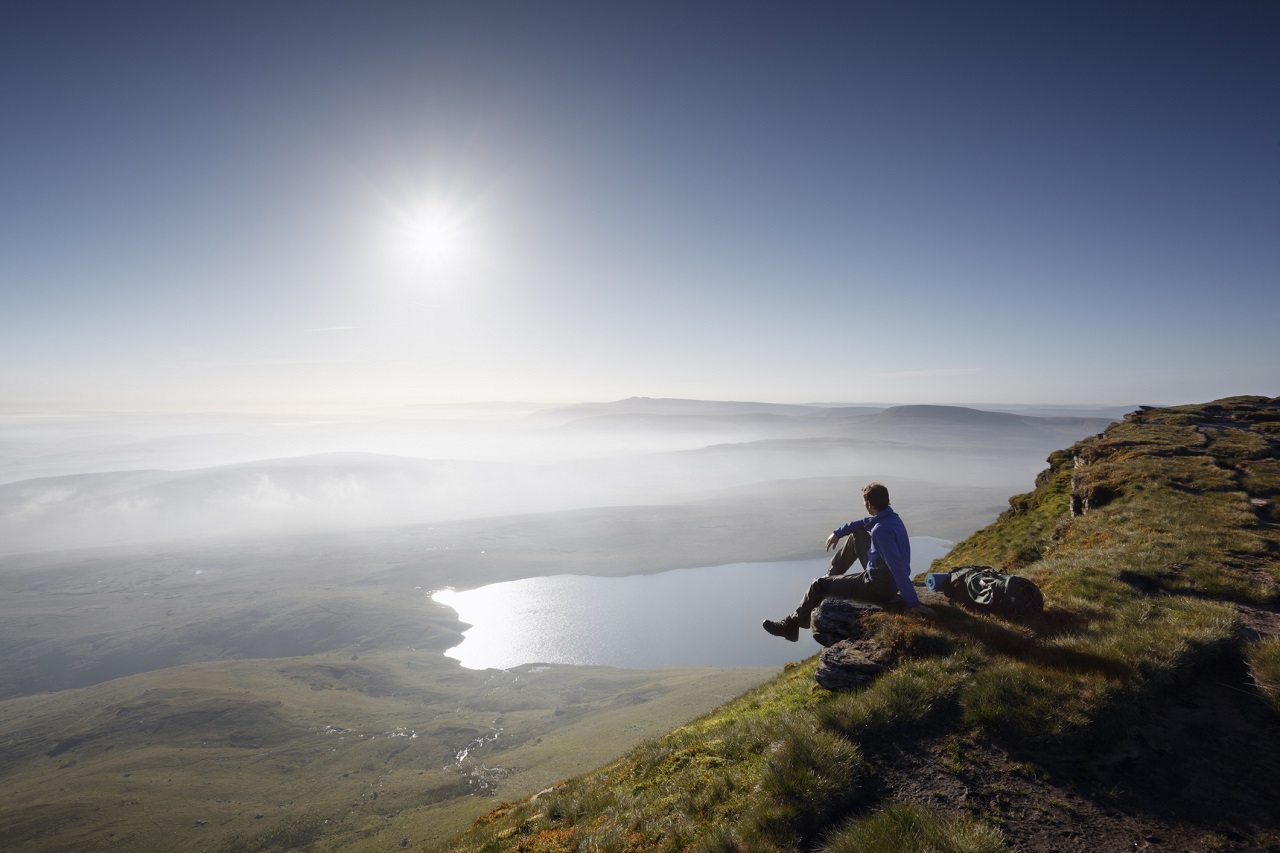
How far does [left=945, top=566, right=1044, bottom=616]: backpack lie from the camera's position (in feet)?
41.3

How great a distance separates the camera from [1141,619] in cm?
1152

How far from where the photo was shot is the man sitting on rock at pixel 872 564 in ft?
42.3

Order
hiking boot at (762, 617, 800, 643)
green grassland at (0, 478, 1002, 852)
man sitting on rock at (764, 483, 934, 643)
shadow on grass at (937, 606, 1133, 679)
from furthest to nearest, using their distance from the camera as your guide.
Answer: green grassland at (0, 478, 1002, 852), hiking boot at (762, 617, 800, 643), man sitting on rock at (764, 483, 934, 643), shadow on grass at (937, 606, 1133, 679)

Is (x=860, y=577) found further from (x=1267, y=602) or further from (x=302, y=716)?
(x=302, y=716)

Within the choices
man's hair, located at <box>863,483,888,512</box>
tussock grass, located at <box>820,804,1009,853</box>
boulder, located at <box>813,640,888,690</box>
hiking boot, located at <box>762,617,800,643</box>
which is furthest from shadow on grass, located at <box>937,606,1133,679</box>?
tussock grass, located at <box>820,804,1009,853</box>

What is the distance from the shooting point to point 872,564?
13.6m

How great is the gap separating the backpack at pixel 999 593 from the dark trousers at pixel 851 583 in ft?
7.54

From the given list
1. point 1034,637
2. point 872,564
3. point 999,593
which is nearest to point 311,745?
point 872,564

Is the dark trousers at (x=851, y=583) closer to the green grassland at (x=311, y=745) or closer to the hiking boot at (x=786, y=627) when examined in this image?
the hiking boot at (x=786, y=627)

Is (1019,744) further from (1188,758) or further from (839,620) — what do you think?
(839,620)

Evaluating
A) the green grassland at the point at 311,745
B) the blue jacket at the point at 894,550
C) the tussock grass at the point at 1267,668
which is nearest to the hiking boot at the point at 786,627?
the blue jacket at the point at 894,550

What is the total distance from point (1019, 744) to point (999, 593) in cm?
528

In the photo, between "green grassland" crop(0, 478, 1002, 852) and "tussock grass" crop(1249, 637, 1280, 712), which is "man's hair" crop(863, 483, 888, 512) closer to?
"tussock grass" crop(1249, 637, 1280, 712)

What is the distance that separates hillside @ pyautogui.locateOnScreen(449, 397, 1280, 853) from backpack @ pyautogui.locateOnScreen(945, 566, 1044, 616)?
1.61 ft
